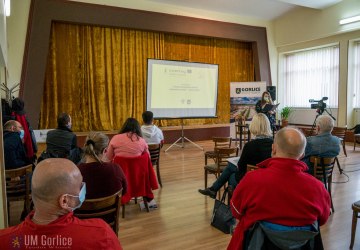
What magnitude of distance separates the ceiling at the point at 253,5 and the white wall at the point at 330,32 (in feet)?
0.96

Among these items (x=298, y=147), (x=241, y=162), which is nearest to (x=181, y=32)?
(x=241, y=162)

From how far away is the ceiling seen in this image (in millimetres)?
8594

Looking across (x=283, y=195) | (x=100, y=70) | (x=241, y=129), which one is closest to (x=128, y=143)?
(x=283, y=195)

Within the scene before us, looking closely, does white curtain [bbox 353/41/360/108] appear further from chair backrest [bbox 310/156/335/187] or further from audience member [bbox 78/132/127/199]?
audience member [bbox 78/132/127/199]

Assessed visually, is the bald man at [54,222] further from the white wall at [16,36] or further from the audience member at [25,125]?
the white wall at [16,36]

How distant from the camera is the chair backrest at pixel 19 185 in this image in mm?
2861

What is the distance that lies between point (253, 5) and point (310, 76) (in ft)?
10.2

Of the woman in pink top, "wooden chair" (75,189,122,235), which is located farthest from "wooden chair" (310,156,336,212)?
"wooden chair" (75,189,122,235)

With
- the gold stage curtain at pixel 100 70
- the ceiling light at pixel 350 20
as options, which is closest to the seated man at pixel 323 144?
the gold stage curtain at pixel 100 70

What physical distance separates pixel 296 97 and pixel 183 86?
15.7ft

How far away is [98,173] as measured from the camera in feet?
7.21

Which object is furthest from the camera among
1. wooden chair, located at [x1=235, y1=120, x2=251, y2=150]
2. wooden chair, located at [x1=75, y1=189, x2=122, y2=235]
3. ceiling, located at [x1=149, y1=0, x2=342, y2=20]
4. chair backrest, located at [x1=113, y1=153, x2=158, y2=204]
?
ceiling, located at [x1=149, y1=0, x2=342, y2=20]

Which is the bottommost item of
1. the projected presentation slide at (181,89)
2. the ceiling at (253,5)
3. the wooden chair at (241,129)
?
the wooden chair at (241,129)

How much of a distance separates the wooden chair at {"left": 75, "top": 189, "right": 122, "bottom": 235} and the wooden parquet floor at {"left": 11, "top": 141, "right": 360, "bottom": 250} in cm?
71
